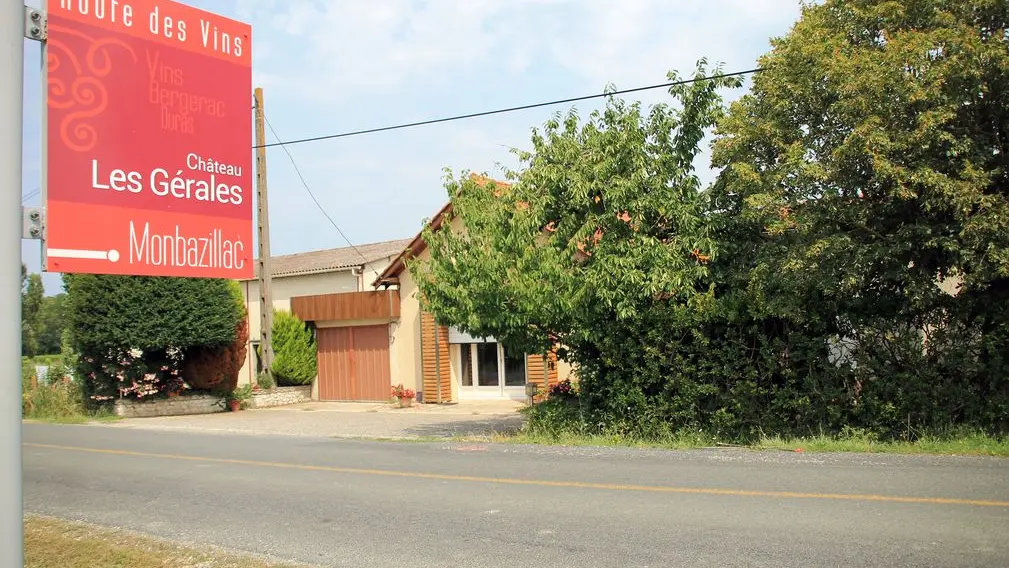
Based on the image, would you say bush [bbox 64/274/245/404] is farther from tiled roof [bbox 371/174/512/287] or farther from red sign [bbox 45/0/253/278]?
red sign [bbox 45/0/253/278]

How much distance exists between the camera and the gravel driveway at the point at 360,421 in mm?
18406

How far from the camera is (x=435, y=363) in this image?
26172mm

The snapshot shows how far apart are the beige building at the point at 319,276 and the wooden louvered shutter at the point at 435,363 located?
3402mm

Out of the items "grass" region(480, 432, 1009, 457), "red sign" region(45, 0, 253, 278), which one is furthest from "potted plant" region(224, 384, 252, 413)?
"red sign" region(45, 0, 253, 278)

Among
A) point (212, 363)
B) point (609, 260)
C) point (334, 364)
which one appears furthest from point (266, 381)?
point (609, 260)

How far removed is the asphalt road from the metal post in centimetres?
395

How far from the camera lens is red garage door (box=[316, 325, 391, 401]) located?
2799 centimetres

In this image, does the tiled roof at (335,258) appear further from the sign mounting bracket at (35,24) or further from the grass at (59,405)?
the sign mounting bracket at (35,24)

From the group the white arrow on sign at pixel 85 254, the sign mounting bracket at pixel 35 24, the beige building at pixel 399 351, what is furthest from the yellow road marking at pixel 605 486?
the beige building at pixel 399 351

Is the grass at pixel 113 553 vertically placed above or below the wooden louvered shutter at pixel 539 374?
below

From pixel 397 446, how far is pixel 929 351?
8.82m

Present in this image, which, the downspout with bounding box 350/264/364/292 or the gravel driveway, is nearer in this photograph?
the gravel driveway

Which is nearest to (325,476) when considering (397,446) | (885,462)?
(397,446)

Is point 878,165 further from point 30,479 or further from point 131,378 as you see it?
point 131,378
